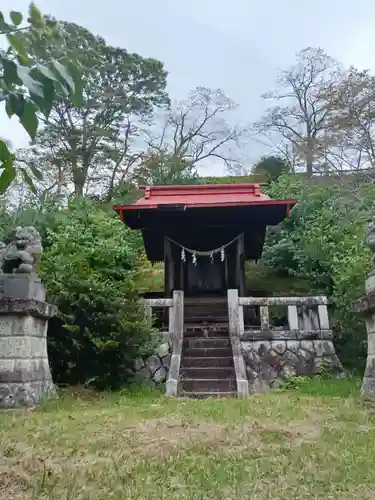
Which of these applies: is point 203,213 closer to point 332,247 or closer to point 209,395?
point 332,247

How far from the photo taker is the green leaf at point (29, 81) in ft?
3.98

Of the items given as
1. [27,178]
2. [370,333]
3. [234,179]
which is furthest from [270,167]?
[27,178]

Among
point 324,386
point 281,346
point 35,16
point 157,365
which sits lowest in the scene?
point 324,386

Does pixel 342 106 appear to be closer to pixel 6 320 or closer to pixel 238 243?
pixel 238 243

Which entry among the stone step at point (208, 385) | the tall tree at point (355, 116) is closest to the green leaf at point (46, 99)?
the stone step at point (208, 385)

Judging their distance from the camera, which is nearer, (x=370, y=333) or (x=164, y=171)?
(x=370, y=333)

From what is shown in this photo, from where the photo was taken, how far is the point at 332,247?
13477mm

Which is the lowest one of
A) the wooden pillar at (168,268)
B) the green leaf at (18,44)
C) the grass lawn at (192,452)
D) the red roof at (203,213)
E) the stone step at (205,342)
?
the grass lawn at (192,452)

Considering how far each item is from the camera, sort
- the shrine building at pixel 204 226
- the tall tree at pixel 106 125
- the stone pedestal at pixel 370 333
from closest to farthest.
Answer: the stone pedestal at pixel 370 333, the shrine building at pixel 204 226, the tall tree at pixel 106 125

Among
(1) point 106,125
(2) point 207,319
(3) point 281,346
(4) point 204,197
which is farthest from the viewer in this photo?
(1) point 106,125

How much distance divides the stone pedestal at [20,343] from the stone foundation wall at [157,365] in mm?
2971

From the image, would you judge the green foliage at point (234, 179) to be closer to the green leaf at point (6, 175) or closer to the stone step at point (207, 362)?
the stone step at point (207, 362)

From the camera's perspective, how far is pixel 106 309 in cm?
890

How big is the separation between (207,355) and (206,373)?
0.64 meters
